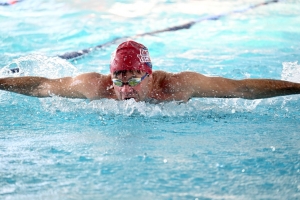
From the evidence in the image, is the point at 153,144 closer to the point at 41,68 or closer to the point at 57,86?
the point at 57,86

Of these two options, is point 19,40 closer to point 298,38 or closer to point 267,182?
point 298,38

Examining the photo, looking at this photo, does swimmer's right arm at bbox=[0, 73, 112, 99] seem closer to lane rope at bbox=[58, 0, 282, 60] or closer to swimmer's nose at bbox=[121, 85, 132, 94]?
swimmer's nose at bbox=[121, 85, 132, 94]

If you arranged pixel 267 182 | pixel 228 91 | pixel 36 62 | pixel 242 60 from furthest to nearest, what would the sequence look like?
pixel 242 60
pixel 36 62
pixel 228 91
pixel 267 182

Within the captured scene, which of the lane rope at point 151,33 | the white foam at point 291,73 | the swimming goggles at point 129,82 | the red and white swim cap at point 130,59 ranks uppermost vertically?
the lane rope at point 151,33

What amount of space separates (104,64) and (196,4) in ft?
13.6

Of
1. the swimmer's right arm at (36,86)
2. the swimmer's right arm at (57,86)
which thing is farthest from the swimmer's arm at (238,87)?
the swimmer's right arm at (36,86)

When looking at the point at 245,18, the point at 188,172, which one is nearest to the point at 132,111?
the point at 188,172

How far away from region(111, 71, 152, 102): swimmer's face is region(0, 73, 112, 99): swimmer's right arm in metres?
0.24

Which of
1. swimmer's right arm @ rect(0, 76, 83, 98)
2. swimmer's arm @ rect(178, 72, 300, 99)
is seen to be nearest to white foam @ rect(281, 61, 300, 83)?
swimmer's arm @ rect(178, 72, 300, 99)

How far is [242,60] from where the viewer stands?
279 inches

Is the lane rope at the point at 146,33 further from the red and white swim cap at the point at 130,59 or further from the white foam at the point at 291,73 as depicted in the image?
the red and white swim cap at the point at 130,59

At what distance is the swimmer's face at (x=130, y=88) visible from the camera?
11.8 ft

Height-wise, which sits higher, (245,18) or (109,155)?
(245,18)

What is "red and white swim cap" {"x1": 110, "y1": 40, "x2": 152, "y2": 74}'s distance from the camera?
3643 mm
